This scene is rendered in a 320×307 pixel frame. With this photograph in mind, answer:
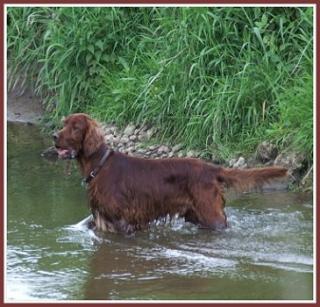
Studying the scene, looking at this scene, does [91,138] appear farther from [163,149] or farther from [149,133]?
[149,133]

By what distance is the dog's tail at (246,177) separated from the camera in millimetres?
7062

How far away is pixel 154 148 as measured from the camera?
9.75 meters

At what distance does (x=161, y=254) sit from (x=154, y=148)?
10.8 ft

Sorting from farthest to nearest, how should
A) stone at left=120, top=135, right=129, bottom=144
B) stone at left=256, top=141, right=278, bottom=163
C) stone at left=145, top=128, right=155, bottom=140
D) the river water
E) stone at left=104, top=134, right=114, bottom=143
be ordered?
stone at left=104, top=134, right=114, bottom=143, stone at left=120, top=135, right=129, bottom=144, stone at left=145, top=128, right=155, bottom=140, stone at left=256, top=141, right=278, bottom=163, the river water

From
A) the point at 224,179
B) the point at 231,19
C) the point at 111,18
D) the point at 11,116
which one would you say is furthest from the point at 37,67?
the point at 224,179

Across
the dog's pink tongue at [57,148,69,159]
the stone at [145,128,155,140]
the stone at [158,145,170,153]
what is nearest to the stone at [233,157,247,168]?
the stone at [158,145,170,153]

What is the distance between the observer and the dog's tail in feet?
23.2

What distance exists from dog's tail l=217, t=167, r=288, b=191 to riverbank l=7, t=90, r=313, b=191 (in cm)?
115

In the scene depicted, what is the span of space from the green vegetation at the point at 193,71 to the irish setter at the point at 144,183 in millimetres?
1496

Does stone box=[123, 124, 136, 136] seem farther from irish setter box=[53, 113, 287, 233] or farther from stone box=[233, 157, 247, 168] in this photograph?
irish setter box=[53, 113, 287, 233]

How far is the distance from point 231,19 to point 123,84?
5.44ft

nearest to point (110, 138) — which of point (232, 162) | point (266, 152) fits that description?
point (232, 162)

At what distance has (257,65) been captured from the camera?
9.23m

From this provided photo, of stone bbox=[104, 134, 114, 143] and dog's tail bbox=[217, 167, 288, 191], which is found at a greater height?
stone bbox=[104, 134, 114, 143]
